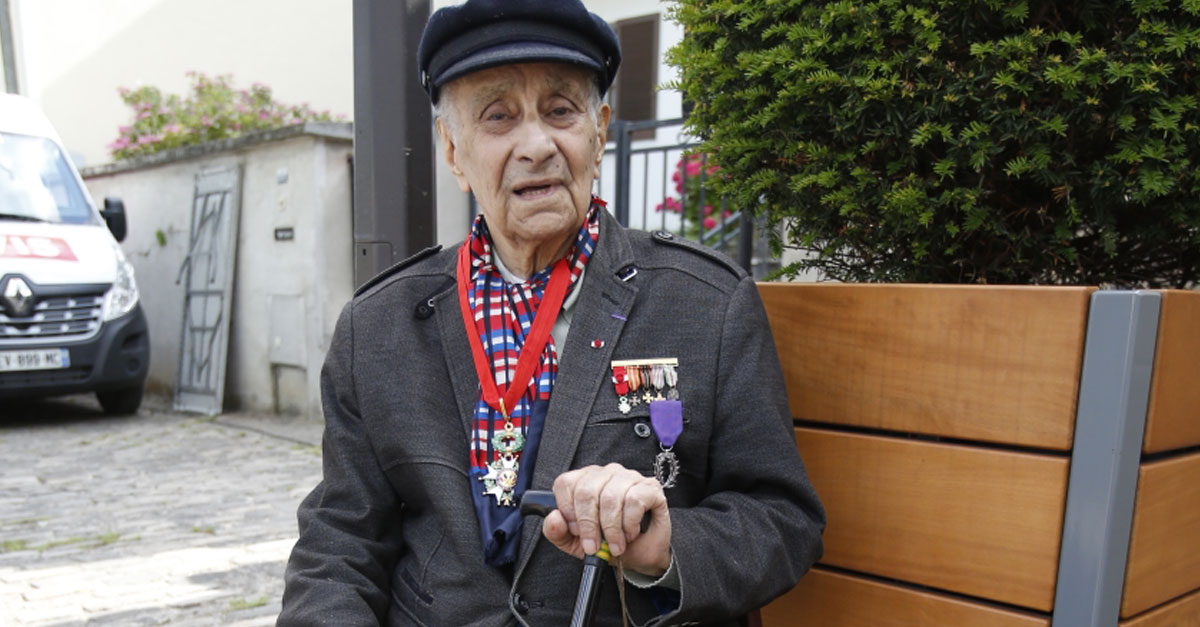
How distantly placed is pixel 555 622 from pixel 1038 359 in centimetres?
97

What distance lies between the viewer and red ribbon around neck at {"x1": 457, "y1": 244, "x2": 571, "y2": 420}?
1770 millimetres

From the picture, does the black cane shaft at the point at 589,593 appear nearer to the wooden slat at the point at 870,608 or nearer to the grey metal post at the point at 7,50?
the wooden slat at the point at 870,608

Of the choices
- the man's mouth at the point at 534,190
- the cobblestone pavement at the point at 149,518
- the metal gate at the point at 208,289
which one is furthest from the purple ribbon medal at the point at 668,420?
the metal gate at the point at 208,289

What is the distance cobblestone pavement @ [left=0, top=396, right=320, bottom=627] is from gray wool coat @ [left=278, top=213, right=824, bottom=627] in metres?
1.90

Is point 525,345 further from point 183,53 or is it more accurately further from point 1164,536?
point 183,53

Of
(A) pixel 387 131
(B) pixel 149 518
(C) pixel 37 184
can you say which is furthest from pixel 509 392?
(C) pixel 37 184

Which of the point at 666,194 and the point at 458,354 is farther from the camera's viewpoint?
the point at 666,194

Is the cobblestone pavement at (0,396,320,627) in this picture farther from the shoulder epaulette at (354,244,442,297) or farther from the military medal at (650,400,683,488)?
the military medal at (650,400,683,488)

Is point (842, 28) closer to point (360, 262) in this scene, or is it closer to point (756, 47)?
point (756, 47)

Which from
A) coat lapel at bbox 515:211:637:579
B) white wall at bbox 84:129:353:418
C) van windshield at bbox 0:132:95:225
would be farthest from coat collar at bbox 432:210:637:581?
van windshield at bbox 0:132:95:225

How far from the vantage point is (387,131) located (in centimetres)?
241

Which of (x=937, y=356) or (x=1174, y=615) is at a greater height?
(x=937, y=356)

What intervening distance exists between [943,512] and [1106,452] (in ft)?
1.00

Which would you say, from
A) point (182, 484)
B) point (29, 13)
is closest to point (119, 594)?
point (182, 484)
